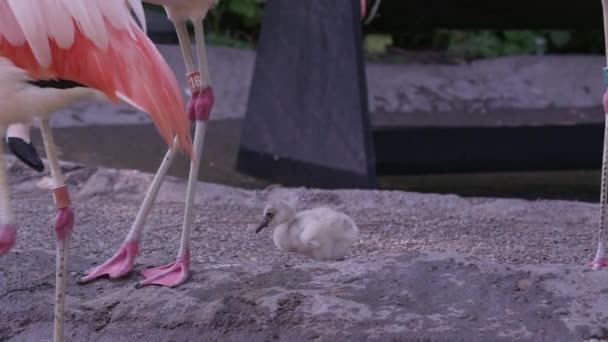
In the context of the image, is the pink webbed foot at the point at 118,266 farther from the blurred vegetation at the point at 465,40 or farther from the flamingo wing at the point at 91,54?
the blurred vegetation at the point at 465,40

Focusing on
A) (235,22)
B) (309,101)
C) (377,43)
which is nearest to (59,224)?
(309,101)

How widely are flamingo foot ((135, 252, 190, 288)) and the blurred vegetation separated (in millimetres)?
7924

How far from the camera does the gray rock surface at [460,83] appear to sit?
9.48 m

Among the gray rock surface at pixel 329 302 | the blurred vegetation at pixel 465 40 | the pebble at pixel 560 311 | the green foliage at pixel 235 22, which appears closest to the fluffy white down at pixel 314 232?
the gray rock surface at pixel 329 302

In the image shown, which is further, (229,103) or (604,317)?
(229,103)

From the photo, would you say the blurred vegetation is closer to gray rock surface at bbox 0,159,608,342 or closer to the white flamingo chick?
the white flamingo chick

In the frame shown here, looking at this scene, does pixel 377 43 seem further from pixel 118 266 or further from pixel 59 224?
pixel 59 224

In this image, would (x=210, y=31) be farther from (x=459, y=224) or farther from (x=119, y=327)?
(x=119, y=327)

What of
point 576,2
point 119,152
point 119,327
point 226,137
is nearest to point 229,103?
point 226,137

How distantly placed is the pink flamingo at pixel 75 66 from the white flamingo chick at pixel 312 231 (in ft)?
4.05

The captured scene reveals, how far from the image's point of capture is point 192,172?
3.14 metres

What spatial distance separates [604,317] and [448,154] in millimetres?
5061

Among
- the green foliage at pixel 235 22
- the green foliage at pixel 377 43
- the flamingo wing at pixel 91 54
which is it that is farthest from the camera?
the green foliage at pixel 377 43

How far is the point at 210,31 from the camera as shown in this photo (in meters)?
11.1
